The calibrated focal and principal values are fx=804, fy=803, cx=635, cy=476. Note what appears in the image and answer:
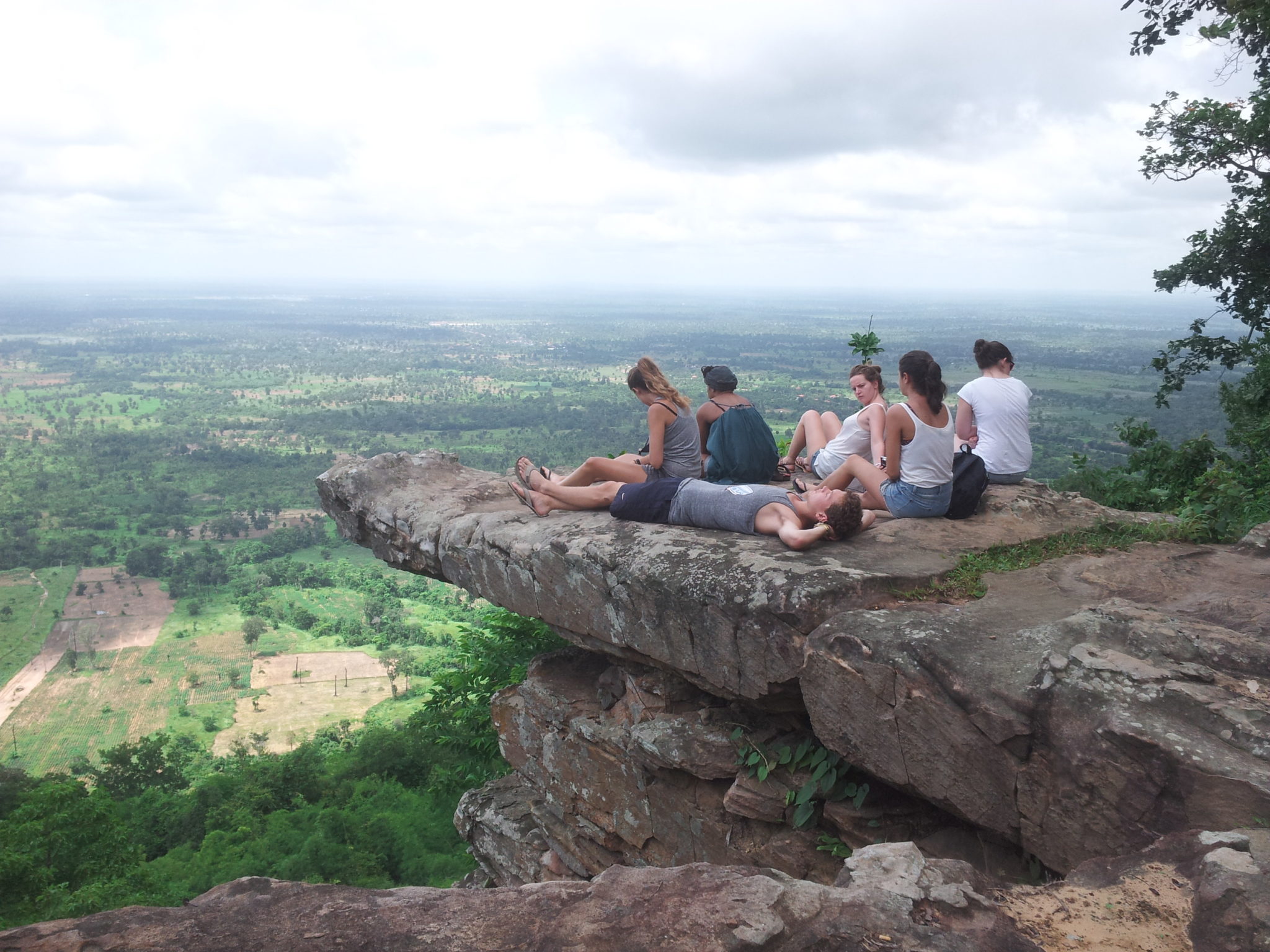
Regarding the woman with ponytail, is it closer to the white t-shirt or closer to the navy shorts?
the navy shorts

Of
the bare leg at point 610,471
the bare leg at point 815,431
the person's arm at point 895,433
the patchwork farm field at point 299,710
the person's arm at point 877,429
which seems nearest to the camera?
the person's arm at point 895,433

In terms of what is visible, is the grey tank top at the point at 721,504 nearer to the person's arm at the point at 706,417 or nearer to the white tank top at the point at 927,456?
the white tank top at the point at 927,456

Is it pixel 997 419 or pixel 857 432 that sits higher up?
pixel 997 419

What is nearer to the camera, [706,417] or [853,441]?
[853,441]

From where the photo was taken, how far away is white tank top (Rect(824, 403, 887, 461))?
8.42 meters

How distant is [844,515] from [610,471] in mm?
2798

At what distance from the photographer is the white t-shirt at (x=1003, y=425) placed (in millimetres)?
8328

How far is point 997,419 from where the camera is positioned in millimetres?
8375

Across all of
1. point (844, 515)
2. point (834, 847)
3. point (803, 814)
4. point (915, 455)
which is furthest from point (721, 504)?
point (834, 847)

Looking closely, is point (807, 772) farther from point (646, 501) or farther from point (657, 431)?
point (657, 431)

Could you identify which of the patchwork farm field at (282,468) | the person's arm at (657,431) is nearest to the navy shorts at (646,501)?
the person's arm at (657,431)

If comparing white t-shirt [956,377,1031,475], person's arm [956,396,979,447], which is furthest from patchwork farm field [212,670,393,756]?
white t-shirt [956,377,1031,475]

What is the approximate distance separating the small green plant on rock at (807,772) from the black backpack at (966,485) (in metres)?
2.56

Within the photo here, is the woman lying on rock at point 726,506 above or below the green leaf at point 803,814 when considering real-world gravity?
above
